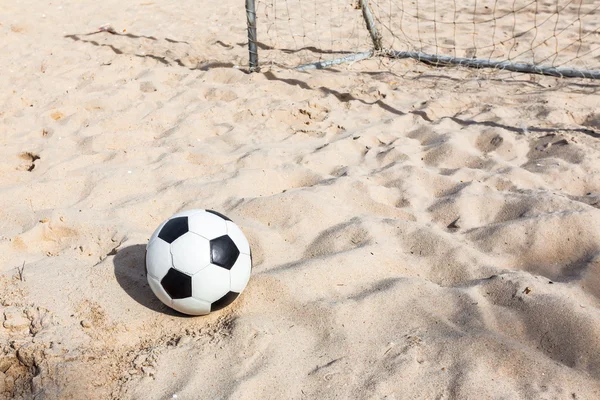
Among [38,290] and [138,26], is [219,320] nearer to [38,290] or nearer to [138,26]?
[38,290]

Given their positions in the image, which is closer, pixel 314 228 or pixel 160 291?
pixel 160 291

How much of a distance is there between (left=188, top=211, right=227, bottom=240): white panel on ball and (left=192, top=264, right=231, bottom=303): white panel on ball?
0.47 ft

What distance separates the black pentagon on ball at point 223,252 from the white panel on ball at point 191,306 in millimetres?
175

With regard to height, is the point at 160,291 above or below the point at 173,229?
below

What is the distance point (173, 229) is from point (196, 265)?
202 mm

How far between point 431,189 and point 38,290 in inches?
84.3

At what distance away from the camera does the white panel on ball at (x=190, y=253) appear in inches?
85.9

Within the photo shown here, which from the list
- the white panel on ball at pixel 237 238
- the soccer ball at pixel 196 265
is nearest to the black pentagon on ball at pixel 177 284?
the soccer ball at pixel 196 265

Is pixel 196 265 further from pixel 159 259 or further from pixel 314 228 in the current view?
pixel 314 228

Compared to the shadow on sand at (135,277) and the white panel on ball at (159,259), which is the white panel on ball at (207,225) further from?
the shadow on sand at (135,277)

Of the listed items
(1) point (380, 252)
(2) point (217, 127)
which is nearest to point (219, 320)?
(1) point (380, 252)

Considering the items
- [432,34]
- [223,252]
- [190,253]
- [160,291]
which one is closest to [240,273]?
[223,252]

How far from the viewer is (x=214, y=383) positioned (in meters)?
1.96

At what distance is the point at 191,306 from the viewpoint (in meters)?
2.22
